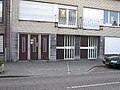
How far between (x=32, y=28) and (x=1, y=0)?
11.7 feet

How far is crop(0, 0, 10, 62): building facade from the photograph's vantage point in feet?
73.0

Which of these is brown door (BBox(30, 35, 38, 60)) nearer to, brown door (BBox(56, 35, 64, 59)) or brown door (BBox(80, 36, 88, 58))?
brown door (BBox(56, 35, 64, 59))

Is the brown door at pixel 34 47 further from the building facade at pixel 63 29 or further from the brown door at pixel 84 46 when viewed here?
the brown door at pixel 84 46

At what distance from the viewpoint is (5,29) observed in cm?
2231

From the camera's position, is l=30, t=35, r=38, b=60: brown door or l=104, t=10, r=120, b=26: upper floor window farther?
l=104, t=10, r=120, b=26: upper floor window

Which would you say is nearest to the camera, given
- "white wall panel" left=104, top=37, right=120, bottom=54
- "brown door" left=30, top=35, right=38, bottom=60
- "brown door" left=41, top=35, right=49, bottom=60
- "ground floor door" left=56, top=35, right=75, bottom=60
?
"brown door" left=30, top=35, right=38, bottom=60

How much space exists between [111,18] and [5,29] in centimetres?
1231

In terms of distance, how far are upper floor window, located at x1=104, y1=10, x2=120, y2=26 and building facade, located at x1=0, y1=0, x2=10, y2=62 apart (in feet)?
36.3

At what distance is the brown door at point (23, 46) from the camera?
907 inches

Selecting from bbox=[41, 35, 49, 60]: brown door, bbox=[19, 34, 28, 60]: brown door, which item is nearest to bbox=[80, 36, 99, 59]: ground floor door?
bbox=[41, 35, 49, 60]: brown door

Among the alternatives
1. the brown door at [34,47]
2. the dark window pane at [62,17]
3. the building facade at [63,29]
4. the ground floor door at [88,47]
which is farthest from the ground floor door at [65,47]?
the brown door at [34,47]

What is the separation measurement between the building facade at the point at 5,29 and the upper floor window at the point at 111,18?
436 inches

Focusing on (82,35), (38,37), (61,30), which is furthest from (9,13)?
(82,35)

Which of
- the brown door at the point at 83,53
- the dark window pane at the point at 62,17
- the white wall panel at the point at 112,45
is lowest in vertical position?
the brown door at the point at 83,53
